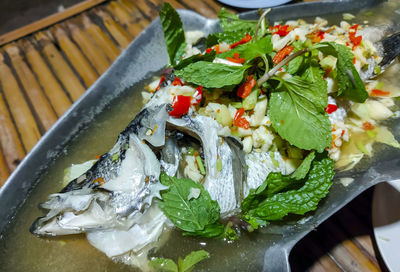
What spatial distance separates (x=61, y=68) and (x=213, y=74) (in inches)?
51.7

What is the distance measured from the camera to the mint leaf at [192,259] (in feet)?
4.66

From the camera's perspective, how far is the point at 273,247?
1.40 metres

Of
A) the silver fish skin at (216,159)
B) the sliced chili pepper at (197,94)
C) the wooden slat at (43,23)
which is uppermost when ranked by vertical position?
the wooden slat at (43,23)

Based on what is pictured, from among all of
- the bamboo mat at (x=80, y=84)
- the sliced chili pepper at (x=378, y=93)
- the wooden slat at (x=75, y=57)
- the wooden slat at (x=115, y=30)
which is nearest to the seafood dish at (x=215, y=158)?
the bamboo mat at (x=80, y=84)

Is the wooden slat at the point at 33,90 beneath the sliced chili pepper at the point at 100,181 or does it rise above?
above

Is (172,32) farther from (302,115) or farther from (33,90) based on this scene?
(33,90)

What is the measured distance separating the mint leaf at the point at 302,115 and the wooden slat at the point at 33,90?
138cm

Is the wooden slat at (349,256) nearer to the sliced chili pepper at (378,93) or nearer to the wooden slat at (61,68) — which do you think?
the sliced chili pepper at (378,93)

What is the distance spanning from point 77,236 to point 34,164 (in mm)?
446

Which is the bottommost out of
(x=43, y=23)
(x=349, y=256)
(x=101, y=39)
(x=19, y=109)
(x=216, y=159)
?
(x=349, y=256)

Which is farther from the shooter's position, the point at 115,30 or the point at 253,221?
the point at 115,30

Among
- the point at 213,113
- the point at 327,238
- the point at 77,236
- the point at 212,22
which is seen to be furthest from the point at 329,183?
the point at 212,22

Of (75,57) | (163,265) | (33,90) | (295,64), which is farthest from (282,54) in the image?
(33,90)

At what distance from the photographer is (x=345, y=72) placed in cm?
144
